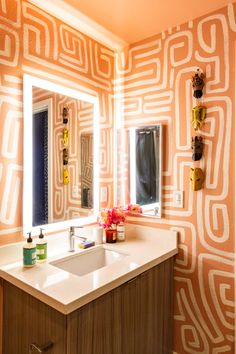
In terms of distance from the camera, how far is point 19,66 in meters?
1.44

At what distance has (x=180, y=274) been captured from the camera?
5.69 feet

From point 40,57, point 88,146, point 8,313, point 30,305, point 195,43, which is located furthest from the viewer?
point 88,146

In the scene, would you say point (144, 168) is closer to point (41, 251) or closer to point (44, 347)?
point (41, 251)

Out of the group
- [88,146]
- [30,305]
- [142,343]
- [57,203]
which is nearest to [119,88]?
[88,146]

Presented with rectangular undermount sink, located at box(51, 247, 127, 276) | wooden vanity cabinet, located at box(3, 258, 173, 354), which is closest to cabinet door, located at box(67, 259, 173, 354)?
wooden vanity cabinet, located at box(3, 258, 173, 354)

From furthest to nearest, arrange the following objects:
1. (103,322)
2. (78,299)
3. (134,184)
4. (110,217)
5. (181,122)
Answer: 1. (134,184)
2. (110,217)
3. (181,122)
4. (103,322)
5. (78,299)

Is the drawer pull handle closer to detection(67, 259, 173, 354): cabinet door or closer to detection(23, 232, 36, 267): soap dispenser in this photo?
detection(67, 259, 173, 354): cabinet door

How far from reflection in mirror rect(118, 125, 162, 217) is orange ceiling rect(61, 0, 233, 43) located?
0.69 m

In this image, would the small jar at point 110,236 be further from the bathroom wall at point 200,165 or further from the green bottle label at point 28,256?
the green bottle label at point 28,256

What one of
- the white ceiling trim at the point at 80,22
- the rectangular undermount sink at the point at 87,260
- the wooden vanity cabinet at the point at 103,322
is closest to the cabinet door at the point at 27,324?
the wooden vanity cabinet at the point at 103,322

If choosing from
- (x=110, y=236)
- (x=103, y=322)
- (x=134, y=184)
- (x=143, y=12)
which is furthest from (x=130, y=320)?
(x=143, y=12)

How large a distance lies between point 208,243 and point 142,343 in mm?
698

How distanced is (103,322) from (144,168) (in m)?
1.07

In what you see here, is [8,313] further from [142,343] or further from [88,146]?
[88,146]
